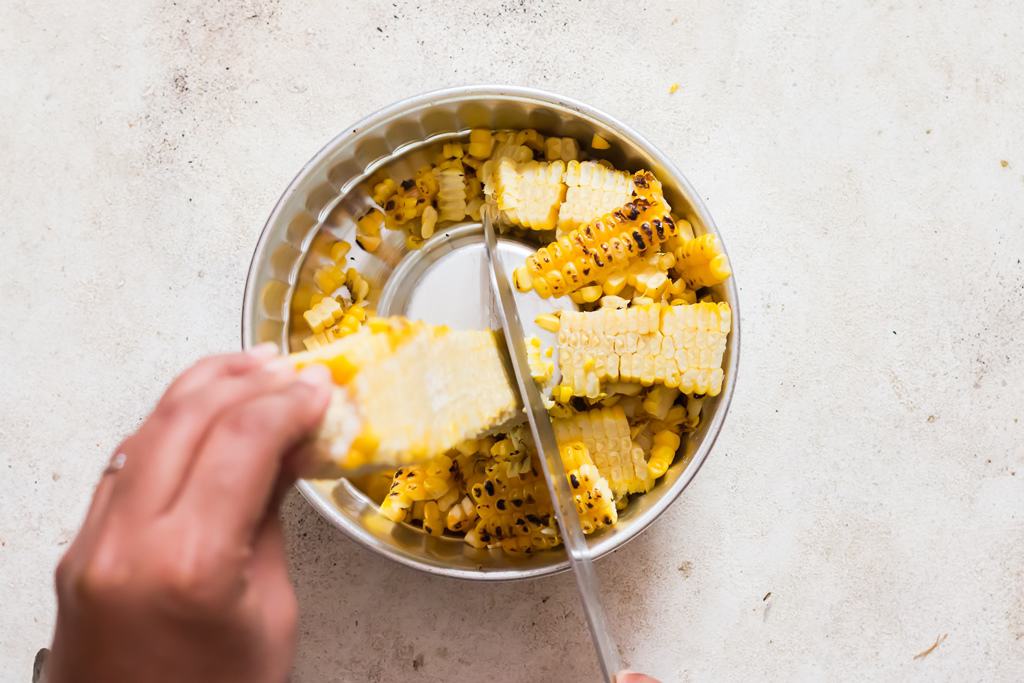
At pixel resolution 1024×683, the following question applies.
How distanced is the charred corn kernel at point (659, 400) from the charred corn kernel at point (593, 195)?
24 centimetres

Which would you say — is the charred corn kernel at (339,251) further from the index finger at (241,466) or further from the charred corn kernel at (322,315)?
the index finger at (241,466)

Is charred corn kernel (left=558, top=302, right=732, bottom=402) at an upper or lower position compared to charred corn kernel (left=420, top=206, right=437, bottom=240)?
lower

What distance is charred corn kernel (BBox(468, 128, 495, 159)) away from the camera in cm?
109

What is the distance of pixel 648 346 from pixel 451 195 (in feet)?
1.21

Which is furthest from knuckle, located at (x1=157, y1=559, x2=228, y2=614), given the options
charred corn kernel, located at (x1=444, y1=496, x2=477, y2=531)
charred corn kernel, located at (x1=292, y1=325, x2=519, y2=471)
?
charred corn kernel, located at (x1=444, y1=496, x2=477, y2=531)

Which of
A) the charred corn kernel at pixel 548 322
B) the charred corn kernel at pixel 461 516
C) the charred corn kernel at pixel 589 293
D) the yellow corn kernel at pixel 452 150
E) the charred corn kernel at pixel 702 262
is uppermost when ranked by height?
the yellow corn kernel at pixel 452 150

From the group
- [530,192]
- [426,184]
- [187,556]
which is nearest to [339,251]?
[426,184]

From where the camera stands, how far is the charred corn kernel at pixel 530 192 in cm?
104

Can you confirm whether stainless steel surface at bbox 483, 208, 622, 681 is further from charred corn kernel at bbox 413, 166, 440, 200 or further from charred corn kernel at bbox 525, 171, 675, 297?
charred corn kernel at bbox 413, 166, 440, 200

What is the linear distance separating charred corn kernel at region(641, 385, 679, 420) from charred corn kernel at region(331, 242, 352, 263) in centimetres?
47

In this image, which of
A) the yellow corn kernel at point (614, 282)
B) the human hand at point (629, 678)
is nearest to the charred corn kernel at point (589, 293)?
the yellow corn kernel at point (614, 282)

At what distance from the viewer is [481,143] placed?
1095mm

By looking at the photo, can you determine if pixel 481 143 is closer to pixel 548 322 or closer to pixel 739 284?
pixel 548 322

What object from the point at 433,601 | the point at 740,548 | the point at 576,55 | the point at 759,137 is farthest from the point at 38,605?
the point at 759,137
